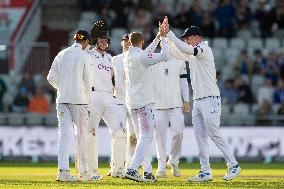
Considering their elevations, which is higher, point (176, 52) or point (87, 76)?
point (176, 52)

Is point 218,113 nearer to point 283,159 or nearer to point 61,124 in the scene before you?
point 61,124

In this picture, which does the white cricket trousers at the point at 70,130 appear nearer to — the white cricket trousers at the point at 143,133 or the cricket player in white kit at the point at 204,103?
the white cricket trousers at the point at 143,133

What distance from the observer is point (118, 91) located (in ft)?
76.6

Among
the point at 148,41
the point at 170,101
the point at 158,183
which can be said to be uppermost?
the point at 148,41

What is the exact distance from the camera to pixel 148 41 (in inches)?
1359

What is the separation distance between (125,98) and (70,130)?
141 centimetres

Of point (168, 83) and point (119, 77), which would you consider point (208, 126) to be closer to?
point (119, 77)

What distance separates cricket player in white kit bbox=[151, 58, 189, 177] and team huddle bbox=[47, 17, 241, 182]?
71.5 inches

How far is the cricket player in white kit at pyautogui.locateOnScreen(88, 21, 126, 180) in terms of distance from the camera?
22469 millimetres

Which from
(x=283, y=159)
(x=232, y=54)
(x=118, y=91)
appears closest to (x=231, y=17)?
(x=232, y=54)

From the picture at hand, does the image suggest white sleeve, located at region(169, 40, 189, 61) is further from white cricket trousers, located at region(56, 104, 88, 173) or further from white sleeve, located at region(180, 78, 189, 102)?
white sleeve, located at region(180, 78, 189, 102)

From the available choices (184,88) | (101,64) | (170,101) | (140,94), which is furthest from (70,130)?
(184,88)

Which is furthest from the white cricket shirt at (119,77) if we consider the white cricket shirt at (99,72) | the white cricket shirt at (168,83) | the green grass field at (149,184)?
the green grass field at (149,184)

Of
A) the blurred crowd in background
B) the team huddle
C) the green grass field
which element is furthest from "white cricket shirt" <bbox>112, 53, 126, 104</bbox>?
the blurred crowd in background
